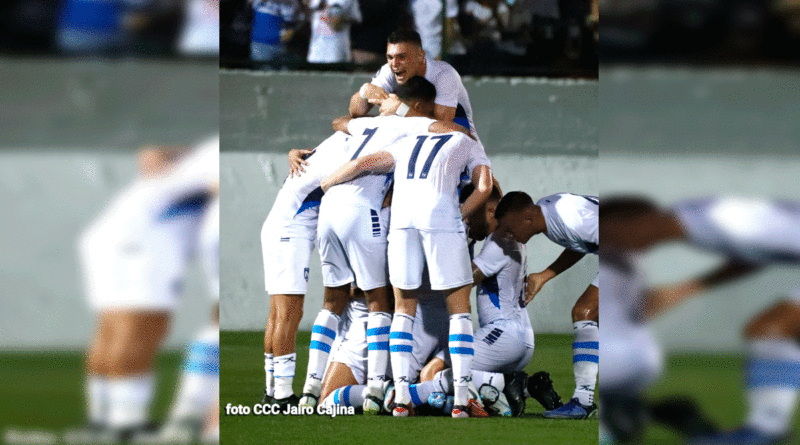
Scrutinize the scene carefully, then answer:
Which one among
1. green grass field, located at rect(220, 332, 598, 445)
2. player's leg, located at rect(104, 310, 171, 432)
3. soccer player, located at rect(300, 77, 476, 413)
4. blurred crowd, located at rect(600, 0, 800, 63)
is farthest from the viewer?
soccer player, located at rect(300, 77, 476, 413)

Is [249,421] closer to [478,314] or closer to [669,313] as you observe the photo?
[478,314]

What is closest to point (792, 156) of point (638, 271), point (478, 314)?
point (638, 271)

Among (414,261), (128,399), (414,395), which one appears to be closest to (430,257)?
(414,261)

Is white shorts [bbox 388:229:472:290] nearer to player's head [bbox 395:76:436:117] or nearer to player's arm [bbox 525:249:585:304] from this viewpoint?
player's arm [bbox 525:249:585:304]

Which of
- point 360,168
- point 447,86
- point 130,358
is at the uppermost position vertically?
point 447,86

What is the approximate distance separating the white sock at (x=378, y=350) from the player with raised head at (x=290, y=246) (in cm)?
27

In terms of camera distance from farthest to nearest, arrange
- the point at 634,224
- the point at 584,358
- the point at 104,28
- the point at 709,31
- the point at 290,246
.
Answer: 1. the point at 290,246
2. the point at 584,358
3. the point at 104,28
4. the point at 634,224
5. the point at 709,31

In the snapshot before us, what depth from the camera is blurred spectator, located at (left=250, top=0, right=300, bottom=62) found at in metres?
2.97

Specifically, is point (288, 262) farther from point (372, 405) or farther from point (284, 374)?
point (372, 405)

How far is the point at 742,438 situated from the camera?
185cm

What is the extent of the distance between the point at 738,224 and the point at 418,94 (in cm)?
154

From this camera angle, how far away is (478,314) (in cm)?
314

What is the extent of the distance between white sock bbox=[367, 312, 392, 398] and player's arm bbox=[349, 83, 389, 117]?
706 mm

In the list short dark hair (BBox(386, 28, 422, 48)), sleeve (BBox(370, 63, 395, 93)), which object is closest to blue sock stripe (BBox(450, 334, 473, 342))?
sleeve (BBox(370, 63, 395, 93))
